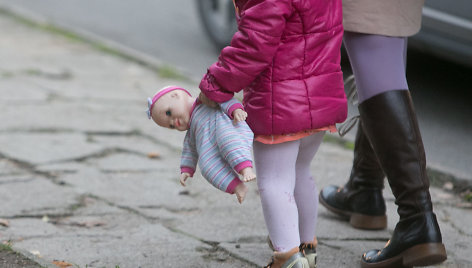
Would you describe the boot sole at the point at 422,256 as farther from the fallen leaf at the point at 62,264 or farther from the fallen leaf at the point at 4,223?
the fallen leaf at the point at 4,223

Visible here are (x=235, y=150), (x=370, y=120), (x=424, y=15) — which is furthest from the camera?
(x=424, y=15)

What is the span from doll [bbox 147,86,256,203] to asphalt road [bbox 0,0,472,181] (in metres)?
1.86

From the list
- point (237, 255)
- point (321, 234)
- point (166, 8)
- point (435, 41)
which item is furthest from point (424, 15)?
point (166, 8)

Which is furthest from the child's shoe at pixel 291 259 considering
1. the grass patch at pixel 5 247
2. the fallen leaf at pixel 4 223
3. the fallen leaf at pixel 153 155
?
the fallen leaf at pixel 153 155

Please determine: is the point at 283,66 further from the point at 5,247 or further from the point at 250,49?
the point at 5,247

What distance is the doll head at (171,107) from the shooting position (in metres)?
2.45

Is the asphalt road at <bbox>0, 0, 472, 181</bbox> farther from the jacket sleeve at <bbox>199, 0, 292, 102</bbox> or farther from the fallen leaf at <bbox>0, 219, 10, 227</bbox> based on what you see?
the fallen leaf at <bbox>0, 219, 10, 227</bbox>

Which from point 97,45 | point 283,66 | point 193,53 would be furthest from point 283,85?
point 97,45

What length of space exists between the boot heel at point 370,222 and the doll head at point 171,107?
3.43ft

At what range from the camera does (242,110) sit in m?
2.35

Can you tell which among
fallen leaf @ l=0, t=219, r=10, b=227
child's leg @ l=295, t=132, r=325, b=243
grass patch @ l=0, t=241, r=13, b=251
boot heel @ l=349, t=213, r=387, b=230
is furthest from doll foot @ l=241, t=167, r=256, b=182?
fallen leaf @ l=0, t=219, r=10, b=227

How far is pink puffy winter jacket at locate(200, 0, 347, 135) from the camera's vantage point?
2.28 meters

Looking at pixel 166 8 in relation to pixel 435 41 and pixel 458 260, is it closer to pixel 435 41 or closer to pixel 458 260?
pixel 435 41

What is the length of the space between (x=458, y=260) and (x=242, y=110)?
3.64 ft
